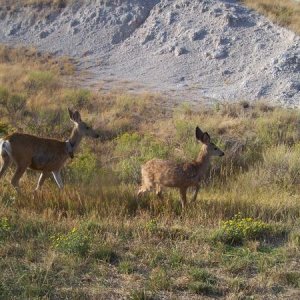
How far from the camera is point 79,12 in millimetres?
38250

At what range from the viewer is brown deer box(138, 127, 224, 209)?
11336 millimetres

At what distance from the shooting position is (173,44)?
33.6 m

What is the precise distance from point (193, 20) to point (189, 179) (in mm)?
25135

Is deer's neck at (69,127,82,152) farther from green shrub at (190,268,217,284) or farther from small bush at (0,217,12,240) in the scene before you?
green shrub at (190,268,217,284)

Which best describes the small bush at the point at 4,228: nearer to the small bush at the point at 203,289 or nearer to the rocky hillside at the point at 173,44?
the small bush at the point at 203,289

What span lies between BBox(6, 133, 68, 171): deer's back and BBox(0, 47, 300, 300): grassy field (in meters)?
0.51

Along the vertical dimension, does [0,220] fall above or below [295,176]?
above

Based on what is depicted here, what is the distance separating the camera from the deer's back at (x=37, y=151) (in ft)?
38.0

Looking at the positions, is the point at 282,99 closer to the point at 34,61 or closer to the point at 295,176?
the point at 295,176

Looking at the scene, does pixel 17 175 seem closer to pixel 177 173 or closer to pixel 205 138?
pixel 177 173

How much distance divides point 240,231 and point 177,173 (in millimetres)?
2264

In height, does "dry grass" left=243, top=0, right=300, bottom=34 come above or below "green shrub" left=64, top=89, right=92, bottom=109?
above

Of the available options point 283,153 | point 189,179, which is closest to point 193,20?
point 283,153

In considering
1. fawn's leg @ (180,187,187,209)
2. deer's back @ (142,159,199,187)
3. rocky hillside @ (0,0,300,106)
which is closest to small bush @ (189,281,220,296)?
fawn's leg @ (180,187,187,209)
